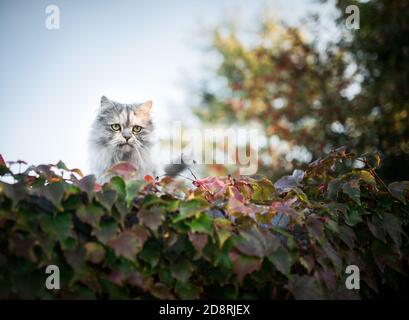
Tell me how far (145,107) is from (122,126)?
0.92ft

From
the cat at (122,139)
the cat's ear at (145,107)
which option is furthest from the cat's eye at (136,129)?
the cat's ear at (145,107)

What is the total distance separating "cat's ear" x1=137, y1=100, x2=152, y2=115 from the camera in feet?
8.81

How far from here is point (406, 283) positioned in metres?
1.93

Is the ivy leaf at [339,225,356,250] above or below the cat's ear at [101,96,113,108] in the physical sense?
below

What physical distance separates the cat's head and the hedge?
32.6 inches

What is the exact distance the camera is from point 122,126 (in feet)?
8.25

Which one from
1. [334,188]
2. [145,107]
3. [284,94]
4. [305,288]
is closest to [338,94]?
[284,94]

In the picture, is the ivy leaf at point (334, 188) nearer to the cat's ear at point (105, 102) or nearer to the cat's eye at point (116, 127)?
the cat's eye at point (116, 127)

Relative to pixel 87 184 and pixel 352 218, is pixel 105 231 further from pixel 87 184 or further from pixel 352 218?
pixel 352 218

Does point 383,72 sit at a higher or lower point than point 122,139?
higher

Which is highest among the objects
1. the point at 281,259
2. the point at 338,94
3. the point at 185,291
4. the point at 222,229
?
the point at 338,94

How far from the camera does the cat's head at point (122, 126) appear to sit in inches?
97.2
